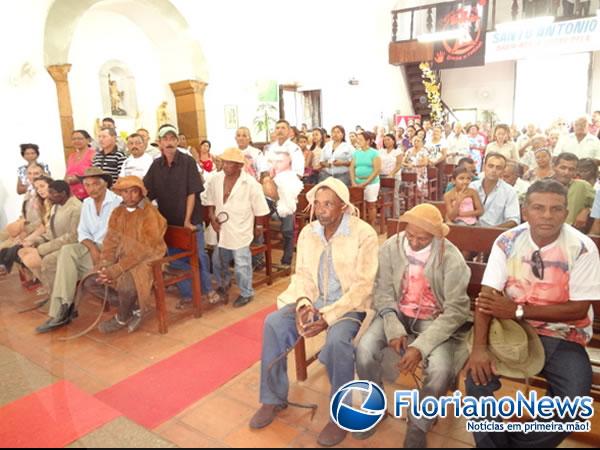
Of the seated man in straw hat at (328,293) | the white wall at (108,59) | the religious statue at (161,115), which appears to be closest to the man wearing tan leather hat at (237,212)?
the seated man in straw hat at (328,293)

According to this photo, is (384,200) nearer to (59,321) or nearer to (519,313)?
(59,321)

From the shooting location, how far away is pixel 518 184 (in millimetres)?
4672

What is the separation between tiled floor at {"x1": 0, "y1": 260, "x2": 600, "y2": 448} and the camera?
1.28 meters

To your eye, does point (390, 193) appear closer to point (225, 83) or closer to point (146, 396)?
point (225, 83)

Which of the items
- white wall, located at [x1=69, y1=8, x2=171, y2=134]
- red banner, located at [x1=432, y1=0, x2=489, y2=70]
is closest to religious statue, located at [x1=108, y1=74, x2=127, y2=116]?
white wall, located at [x1=69, y1=8, x2=171, y2=134]

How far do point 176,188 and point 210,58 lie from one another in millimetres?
4895

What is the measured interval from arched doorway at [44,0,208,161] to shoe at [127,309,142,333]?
368 centimetres

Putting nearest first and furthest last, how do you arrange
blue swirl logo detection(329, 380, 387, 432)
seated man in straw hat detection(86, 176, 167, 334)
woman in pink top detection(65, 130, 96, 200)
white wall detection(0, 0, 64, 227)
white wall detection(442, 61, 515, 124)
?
blue swirl logo detection(329, 380, 387, 432) → seated man in straw hat detection(86, 176, 167, 334) → woman in pink top detection(65, 130, 96, 200) → white wall detection(0, 0, 64, 227) → white wall detection(442, 61, 515, 124)

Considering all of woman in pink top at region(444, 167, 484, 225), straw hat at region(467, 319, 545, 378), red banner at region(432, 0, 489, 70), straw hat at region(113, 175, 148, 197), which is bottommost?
straw hat at region(467, 319, 545, 378)

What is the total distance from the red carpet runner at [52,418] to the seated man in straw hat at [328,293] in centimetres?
86

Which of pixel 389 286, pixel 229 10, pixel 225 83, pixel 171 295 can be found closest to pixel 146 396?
pixel 389 286

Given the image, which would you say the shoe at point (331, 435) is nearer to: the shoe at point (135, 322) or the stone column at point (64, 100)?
the shoe at point (135, 322)

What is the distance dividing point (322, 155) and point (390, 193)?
4.13 feet

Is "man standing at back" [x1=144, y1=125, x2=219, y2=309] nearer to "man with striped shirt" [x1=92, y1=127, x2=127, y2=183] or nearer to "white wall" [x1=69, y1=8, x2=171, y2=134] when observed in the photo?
"man with striped shirt" [x1=92, y1=127, x2=127, y2=183]
